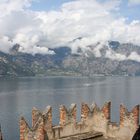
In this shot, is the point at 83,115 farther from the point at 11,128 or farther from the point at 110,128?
the point at 11,128

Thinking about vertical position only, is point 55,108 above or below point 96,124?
below

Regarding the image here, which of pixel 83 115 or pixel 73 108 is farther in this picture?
pixel 83 115

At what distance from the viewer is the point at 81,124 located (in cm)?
2662

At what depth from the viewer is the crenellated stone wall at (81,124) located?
21586 millimetres

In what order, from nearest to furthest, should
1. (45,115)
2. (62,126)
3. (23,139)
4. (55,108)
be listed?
(23,139) → (45,115) → (62,126) → (55,108)

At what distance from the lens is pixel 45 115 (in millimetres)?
22641

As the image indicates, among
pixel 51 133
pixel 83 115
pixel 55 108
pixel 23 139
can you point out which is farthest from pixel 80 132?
pixel 55 108

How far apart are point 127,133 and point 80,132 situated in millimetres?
3419

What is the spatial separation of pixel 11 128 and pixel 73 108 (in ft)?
279

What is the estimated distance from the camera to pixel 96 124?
27.3 metres

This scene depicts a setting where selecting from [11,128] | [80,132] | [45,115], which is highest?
[45,115]

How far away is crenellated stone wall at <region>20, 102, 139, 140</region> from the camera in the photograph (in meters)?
21.6

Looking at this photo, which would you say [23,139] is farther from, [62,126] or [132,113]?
[132,113]


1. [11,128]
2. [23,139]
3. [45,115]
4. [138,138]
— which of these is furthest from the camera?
[11,128]
